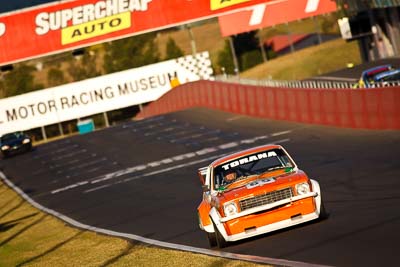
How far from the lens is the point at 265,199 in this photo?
14.3 metres

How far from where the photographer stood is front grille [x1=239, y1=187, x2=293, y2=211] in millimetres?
14242

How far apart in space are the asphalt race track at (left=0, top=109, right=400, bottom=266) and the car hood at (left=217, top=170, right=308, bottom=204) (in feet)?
2.38

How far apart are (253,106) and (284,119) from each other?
188 inches

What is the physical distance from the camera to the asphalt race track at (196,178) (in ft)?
45.0

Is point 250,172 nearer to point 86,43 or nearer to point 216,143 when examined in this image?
point 216,143

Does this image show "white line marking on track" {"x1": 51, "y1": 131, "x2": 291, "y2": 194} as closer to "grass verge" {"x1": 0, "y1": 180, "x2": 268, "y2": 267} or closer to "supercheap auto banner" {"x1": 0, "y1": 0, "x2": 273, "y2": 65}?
"grass verge" {"x1": 0, "y1": 180, "x2": 268, "y2": 267}

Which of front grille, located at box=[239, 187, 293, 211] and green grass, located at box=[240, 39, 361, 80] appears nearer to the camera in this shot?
front grille, located at box=[239, 187, 293, 211]

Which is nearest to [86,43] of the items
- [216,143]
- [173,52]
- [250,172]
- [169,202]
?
[216,143]

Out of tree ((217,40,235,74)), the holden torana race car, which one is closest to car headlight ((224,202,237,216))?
the holden torana race car

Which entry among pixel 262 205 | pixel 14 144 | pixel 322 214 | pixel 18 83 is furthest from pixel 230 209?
pixel 18 83

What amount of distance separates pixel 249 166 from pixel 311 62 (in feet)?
212

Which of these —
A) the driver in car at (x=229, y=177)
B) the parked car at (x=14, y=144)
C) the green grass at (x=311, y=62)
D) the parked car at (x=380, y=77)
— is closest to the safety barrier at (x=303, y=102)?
the parked car at (x=380, y=77)

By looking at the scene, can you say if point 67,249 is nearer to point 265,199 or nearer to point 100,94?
point 265,199

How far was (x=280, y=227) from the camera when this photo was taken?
1426cm
